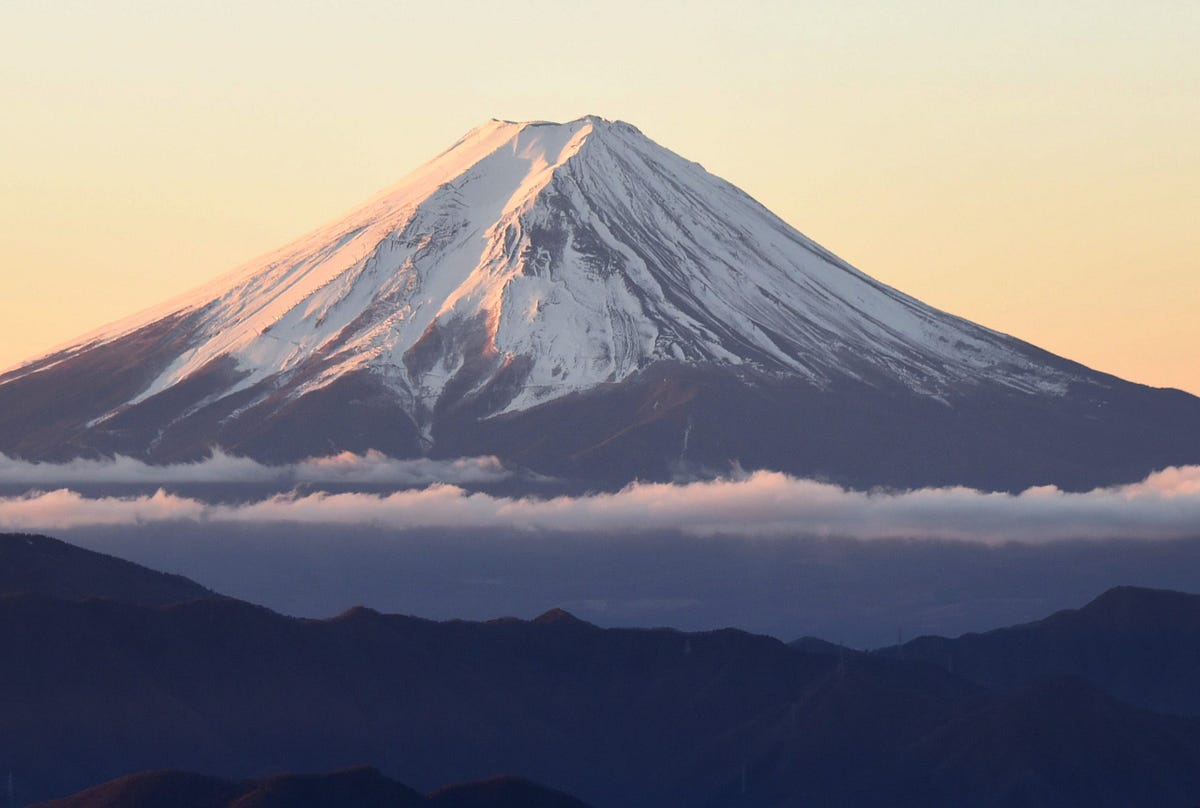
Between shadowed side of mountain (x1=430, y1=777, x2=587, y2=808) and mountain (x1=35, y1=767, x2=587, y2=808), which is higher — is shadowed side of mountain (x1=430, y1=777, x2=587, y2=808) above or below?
below

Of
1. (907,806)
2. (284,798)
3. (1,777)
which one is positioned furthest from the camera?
(907,806)

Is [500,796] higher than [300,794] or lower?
lower

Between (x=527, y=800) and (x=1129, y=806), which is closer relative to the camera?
(x=527, y=800)

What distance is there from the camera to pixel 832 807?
199m

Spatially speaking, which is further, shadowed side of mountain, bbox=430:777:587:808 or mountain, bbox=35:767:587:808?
shadowed side of mountain, bbox=430:777:587:808

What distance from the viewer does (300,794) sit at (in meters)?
145

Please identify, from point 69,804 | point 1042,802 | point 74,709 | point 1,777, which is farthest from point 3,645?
point 1042,802

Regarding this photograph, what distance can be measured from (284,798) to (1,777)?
43597 millimetres

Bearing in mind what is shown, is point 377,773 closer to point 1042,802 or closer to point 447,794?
point 447,794

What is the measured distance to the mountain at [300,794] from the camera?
5650 inches

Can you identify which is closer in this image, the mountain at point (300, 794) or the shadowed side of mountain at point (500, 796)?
the mountain at point (300, 794)

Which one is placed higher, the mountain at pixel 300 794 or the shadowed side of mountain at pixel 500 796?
the mountain at pixel 300 794

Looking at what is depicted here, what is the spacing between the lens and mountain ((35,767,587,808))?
14350cm

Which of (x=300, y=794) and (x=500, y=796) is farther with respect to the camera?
(x=500, y=796)
